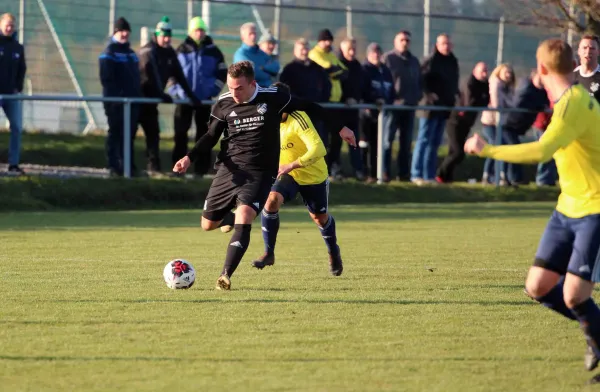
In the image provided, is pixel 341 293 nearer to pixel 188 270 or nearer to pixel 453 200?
pixel 188 270

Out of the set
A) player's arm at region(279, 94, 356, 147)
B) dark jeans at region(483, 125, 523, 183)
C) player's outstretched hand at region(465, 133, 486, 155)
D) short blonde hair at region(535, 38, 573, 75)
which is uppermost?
short blonde hair at region(535, 38, 573, 75)

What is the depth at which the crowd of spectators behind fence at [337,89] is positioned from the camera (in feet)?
58.3

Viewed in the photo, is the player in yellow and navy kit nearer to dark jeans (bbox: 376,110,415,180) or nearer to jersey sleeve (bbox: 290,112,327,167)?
jersey sleeve (bbox: 290,112,327,167)

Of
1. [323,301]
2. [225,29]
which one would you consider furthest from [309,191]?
[225,29]

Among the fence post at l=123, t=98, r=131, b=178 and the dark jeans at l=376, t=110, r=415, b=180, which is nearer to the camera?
the fence post at l=123, t=98, r=131, b=178

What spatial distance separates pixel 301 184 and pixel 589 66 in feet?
11.3

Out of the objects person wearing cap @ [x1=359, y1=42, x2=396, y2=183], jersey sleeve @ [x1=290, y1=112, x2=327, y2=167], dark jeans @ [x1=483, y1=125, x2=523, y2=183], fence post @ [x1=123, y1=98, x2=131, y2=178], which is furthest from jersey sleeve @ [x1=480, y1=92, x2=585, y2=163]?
dark jeans @ [x1=483, y1=125, x2=523, y2=183]

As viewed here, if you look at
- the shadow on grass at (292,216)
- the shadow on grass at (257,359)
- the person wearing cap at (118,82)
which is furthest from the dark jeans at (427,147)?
the shadow on grass at (257,359)

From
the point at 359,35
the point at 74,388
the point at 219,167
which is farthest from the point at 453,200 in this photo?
the point at 74,388

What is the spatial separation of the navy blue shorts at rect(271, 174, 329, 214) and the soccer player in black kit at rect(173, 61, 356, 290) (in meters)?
0.72

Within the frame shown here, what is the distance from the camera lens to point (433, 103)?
67.5 feet

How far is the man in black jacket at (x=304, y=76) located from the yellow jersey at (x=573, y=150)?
11481 mm

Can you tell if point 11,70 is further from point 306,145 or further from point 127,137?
point 306,145

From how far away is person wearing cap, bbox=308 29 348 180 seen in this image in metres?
18.8
